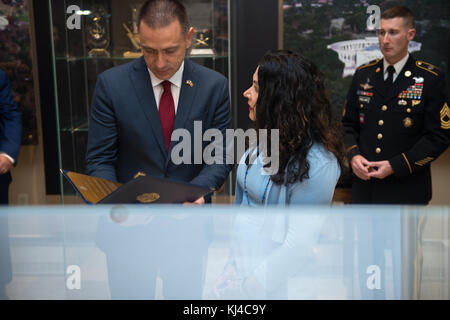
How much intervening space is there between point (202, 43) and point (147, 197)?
5.46 ft

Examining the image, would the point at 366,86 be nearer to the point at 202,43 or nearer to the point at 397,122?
the point at 397,122

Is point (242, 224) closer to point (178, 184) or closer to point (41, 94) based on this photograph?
point (178, 184)

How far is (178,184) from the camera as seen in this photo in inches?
55.5

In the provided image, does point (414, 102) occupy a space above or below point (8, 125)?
above

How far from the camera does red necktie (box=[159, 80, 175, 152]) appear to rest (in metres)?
1.93

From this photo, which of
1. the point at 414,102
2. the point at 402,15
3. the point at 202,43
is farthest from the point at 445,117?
the point at 202,43

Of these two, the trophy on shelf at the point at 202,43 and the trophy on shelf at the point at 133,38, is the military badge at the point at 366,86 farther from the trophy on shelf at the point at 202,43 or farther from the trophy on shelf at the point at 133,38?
the trophy on shelf at the point at 133,38

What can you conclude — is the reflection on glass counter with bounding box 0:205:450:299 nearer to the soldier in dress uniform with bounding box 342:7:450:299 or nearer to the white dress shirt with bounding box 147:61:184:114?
the white dress shirt with bounding box 147:61:184:114

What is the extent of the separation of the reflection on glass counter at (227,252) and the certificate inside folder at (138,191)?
19.9 inches

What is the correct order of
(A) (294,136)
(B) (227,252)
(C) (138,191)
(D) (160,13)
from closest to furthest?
(B) (227,252) → (C) (138,191) → (A) (294,136) → (D) (160,13)

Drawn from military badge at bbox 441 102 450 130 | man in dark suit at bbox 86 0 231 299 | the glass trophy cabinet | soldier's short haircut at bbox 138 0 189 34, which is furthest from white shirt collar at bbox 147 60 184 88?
military badge at bbox 441 102 450 130

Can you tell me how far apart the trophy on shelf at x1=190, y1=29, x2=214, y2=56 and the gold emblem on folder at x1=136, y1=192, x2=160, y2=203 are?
1.60 meters

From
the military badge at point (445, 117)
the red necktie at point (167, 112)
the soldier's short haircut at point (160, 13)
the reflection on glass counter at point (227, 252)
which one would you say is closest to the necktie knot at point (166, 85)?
the red necktie at point (167, 112)

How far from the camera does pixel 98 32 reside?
2.83 metres
